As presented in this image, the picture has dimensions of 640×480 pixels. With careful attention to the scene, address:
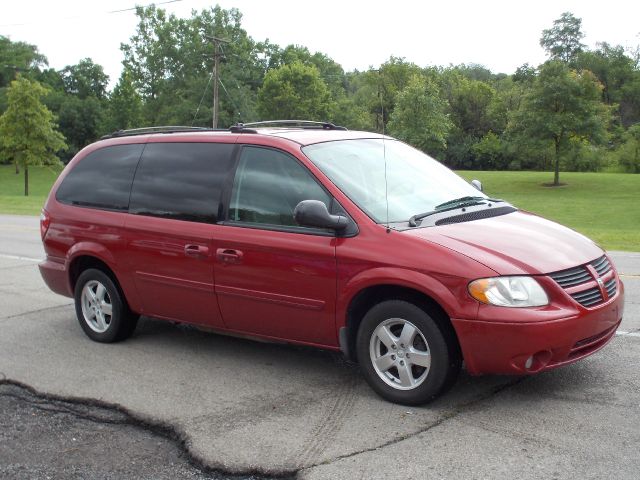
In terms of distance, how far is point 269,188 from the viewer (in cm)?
552

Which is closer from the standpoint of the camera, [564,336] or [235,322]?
[564,336]

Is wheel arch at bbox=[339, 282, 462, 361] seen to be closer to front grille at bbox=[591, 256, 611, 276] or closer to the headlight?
the headlight

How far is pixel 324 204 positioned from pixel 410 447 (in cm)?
171

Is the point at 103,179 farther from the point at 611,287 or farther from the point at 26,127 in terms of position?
the point at 26,127

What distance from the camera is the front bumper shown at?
14.3 feet

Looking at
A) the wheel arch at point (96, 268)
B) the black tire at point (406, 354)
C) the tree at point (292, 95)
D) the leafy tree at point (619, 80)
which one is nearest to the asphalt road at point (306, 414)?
the black tire at point (406, 354)

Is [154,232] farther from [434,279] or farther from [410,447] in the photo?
[410,447]

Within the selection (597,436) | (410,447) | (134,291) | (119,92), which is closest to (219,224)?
(134,291)

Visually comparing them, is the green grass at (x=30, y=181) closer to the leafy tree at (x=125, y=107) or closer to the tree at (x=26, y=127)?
the tree at (x=26, y=127)

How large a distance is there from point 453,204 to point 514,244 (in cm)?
85

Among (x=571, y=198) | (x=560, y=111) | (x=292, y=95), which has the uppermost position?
(x=292, y=95)

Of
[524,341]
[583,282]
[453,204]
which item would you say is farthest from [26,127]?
[524,341]

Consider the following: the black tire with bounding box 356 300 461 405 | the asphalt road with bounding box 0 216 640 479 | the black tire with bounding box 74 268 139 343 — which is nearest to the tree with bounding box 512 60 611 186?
the asphalt road with bounding box 0 216 640 479

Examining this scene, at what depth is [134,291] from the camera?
637 cm
